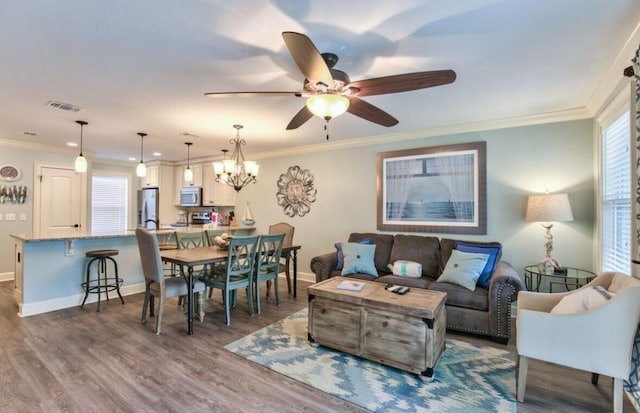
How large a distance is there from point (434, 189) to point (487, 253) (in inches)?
46.4

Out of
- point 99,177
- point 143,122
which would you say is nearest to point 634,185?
point 143,122

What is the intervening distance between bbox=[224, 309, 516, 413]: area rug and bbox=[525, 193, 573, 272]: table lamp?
48.7 inches

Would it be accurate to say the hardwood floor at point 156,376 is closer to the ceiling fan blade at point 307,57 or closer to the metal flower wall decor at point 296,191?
the ceiling fan blade at point 307,57

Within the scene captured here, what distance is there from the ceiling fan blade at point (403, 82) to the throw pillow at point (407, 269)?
239 centimetres

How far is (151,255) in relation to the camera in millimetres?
3299

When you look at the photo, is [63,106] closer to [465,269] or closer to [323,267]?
[323,267]

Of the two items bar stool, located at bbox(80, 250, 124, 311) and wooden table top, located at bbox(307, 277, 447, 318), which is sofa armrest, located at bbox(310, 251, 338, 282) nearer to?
wooden table top, located at bbox(307, 277, 447, 318)

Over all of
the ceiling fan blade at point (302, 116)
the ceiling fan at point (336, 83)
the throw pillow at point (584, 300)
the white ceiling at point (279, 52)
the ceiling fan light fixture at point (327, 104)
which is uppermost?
the white ceiling at point (279, 52)

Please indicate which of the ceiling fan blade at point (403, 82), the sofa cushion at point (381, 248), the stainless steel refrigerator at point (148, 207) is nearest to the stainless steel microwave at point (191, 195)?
the stainless steel refrigerator at point (148, 207)

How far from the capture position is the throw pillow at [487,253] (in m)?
3.50

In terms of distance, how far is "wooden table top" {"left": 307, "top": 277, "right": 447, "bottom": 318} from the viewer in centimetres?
250

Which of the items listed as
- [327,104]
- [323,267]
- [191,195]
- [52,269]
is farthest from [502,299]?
[191,195]

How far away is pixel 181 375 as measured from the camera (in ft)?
8.15

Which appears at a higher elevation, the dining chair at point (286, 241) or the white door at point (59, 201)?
the white door at point (59, 201)
